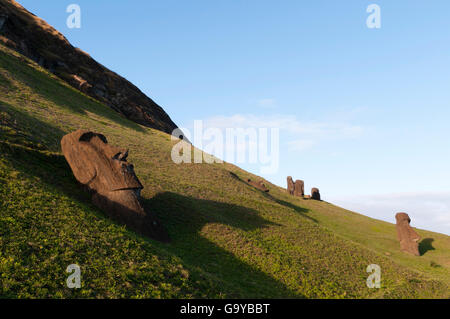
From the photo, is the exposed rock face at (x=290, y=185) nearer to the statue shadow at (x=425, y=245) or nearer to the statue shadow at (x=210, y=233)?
the statue shadow at (x=425, y=245)

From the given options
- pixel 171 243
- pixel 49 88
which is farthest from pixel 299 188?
pixel 49 88

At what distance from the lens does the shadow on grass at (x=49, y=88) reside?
6147 centimetres

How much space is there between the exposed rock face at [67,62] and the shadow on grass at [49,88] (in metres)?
11.0

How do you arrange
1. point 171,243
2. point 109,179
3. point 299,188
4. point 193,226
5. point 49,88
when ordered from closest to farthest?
1. point 171,243
2. point 109,179
3. point 193,226
4. point 49,88
5. point 299,188

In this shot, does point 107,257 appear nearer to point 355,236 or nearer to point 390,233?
point 355,236

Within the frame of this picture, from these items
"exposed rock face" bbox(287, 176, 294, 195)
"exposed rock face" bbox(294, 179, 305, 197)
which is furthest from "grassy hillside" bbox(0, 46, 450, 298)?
"exposed rock face" bbox(287, 176, 294, 195)

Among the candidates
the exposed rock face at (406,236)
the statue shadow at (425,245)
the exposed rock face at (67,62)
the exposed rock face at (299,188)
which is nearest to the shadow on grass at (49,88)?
the exposed rock face at (67,62)

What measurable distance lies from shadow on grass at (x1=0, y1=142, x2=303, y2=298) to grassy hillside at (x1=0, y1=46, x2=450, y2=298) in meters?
0.11

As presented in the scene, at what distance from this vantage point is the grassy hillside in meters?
15.3

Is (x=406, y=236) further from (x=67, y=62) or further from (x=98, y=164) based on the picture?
(x=67, y=62)

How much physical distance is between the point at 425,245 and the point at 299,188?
3254cm

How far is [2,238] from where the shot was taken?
49.1 feet

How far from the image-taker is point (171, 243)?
84.1 feet

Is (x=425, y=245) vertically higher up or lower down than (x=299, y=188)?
lower down
